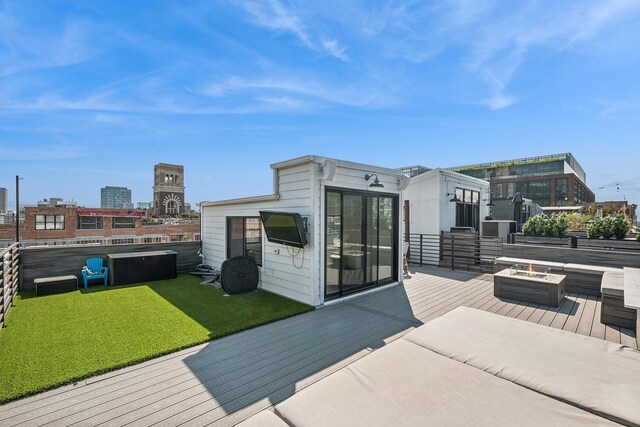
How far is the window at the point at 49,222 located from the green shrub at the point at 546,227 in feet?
137

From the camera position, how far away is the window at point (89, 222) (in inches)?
1344

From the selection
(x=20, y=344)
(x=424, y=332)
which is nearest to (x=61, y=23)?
(x=20, y=344)

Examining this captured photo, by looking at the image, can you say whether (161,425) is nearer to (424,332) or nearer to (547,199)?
(424,332)

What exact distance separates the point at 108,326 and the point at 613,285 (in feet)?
24.0

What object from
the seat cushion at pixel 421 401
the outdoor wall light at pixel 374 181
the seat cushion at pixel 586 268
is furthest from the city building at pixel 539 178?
the seat cushion at pixel 421 401

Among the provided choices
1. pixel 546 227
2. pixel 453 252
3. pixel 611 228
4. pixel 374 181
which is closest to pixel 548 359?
pixel 374 181

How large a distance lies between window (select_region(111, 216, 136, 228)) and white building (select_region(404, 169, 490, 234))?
1516 inches

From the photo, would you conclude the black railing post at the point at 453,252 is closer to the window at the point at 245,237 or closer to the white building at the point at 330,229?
the white building at the point at 330,229

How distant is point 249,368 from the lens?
2914 millimetres

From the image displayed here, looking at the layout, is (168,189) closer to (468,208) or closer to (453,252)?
(468,208)

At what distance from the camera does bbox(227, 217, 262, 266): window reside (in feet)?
20.5

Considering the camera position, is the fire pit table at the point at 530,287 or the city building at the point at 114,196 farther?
the city building at the point at 114,196

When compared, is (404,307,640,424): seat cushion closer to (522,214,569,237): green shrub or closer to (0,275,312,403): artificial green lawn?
(0,275,312,403): artificial green lawn

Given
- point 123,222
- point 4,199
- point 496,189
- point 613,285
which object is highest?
point 496,189
